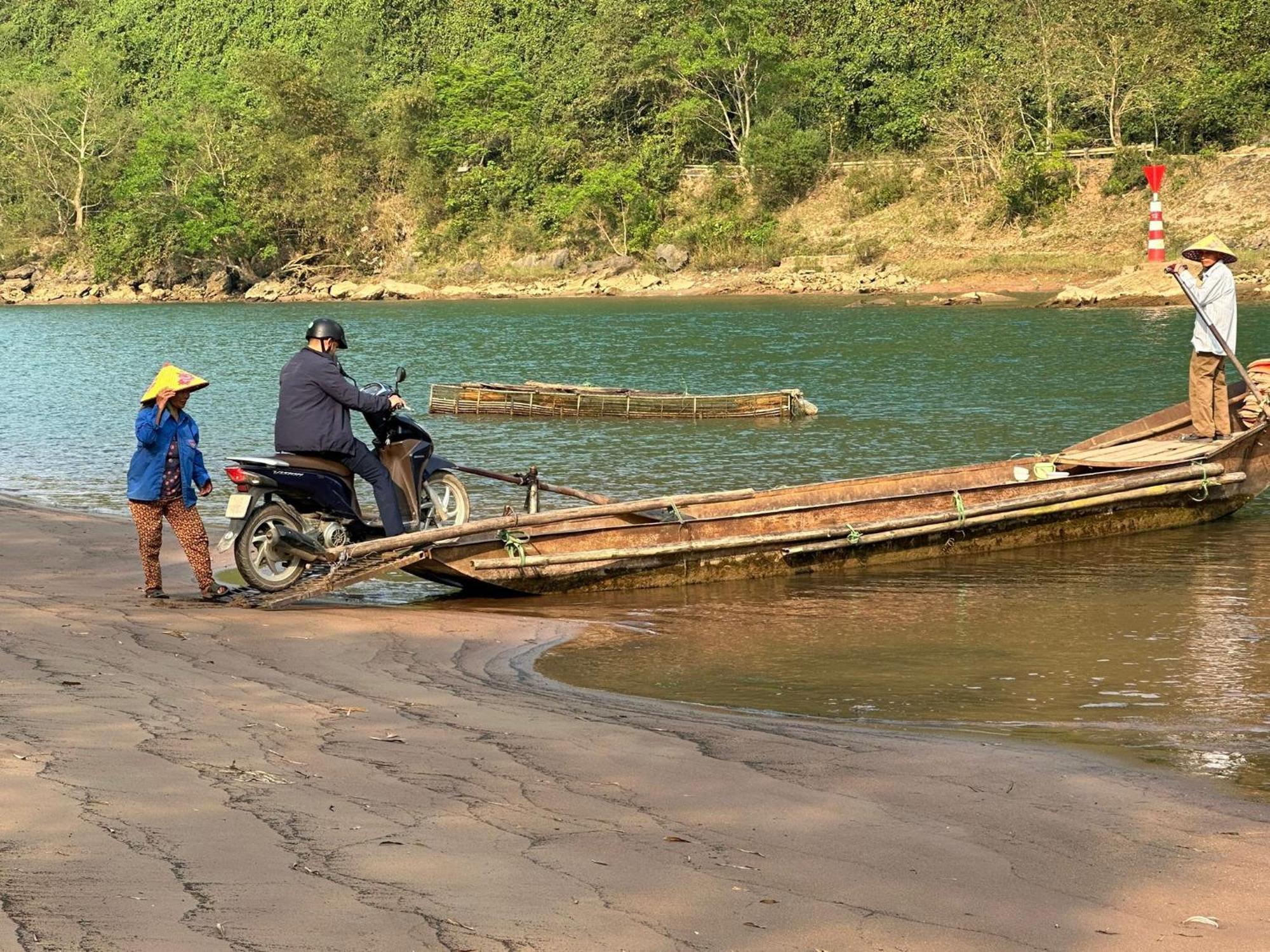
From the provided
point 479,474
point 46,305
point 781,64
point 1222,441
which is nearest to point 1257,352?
point 1222,441

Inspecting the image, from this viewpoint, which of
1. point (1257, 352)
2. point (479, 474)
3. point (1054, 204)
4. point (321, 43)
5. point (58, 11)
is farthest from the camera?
point (58, 11)

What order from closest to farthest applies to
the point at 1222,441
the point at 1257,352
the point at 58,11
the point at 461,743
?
1. the point at 461,743
2. the point at 1222,441
3. the point at 1257,352
4. the point at 58,11

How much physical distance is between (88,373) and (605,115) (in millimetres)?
46645

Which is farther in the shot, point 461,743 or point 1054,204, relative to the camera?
point 1054,204

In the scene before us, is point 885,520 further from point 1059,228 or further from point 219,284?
point 219,284

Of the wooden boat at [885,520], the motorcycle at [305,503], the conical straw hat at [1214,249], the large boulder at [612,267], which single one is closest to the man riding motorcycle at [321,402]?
the motorcycle at [305,503]

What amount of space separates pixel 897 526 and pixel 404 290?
2592 inches

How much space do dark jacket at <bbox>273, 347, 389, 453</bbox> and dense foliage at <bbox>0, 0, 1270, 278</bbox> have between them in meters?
54.9

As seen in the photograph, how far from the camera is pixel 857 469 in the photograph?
18.4 meters

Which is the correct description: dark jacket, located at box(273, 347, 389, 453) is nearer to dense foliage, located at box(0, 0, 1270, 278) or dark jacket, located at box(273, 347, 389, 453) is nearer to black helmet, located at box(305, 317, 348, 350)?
black helmet, located at box(305, 317, 348, 350)

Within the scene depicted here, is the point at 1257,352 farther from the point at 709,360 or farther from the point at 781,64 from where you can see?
the point at 781,64

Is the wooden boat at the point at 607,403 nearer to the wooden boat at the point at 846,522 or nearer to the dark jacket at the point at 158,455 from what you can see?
the wooden boat at the point at 846,522

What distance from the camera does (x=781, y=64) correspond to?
7044cm

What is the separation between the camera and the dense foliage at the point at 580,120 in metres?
60.1
